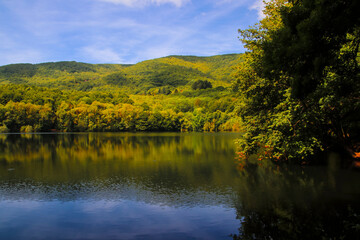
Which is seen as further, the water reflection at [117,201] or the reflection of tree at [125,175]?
the reflection of tree at [125,175]

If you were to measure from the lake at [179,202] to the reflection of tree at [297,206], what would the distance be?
4cm

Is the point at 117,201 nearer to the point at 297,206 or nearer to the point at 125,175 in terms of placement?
the point at 125,175

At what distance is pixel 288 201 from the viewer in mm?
17922

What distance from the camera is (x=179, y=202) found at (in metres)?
18.0

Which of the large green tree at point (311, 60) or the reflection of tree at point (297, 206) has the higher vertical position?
the large green tree at point (311, 60)

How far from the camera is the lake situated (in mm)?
13328

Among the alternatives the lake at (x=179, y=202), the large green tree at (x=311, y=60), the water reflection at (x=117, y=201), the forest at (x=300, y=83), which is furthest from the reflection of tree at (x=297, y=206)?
the large green tree at (x=311, y=60)

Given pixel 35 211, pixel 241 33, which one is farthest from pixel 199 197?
pixel 241 33

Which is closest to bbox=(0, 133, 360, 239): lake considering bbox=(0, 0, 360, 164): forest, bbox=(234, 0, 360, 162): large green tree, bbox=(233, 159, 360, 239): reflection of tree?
bbox=(233, 159, 360, 239): reflection of tree

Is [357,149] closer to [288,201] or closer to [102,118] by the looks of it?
[288,201]

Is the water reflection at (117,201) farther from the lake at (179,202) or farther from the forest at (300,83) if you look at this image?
the forest at (300,83)

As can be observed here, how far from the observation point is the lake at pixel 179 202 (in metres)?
13.3

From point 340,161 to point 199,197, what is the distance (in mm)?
21897

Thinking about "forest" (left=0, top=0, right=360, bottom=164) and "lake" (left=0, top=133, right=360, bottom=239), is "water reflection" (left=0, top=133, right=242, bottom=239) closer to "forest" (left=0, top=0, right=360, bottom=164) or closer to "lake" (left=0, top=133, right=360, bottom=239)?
"lake" (left=0, top=133, right=360, bottom=239)
